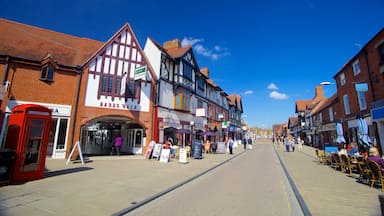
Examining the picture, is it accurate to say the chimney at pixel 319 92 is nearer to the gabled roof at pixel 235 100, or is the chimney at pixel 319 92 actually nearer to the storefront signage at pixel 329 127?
the storefront signage at pixel 329 127

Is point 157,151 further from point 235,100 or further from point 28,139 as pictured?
point 235,100

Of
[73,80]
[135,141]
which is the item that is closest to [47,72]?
[73,80]

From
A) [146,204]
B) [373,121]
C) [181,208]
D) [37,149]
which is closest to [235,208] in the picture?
[181,208]

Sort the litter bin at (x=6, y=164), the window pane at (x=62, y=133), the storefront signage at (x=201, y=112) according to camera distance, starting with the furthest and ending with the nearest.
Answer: the storefront signage at (x=201, y=112)
the window pane at (x=62, y=133)
the litter bin at (x=6, y=164)

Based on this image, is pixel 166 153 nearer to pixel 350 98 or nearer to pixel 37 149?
pixel 37 149

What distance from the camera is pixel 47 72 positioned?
13.7m

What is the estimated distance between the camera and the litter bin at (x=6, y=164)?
646 cm

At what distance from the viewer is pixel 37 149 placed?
772 cm

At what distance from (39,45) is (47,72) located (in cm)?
284

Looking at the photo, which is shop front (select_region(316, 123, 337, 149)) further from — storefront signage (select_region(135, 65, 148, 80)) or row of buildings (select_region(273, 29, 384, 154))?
storefront signage (select_region(135, 65, 148, 80))

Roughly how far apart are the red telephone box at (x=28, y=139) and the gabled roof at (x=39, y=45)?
8323 millimetres

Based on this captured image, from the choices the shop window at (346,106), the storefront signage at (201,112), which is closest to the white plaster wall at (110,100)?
the storefront signage at (201,112)

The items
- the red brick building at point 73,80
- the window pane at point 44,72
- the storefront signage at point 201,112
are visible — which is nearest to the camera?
the red brick building at point 73,80

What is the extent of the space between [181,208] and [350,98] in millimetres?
22767
